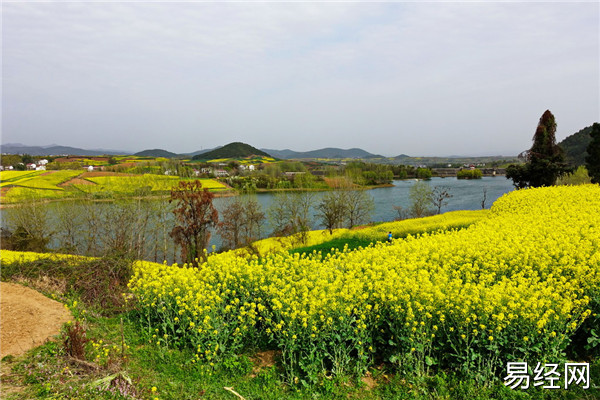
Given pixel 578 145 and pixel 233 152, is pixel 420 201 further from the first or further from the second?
pixel 233 152

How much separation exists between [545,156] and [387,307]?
31.0 m

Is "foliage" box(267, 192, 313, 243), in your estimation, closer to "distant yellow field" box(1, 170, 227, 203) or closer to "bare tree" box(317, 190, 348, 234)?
"bare tree" box(317, 190, 348, 234)

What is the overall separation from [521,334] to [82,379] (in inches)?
239

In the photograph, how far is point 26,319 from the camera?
5891 mm

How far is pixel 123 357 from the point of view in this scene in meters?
4.95

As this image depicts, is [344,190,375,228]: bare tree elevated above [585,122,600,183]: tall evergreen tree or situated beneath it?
situated beneath

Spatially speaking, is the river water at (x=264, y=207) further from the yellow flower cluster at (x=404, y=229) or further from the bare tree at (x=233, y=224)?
the yellow flower cluster at (x=404, y=229)

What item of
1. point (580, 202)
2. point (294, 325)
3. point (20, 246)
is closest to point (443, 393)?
point (294, 325)

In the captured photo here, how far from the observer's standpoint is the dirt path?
523 centimetres

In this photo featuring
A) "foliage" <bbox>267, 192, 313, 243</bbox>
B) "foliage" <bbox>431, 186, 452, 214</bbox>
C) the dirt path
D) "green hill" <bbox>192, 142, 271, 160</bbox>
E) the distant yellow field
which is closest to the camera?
the dirt path

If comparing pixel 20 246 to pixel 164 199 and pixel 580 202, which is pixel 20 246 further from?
pixel 580 202

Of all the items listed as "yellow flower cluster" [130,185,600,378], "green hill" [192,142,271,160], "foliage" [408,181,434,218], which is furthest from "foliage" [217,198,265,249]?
"green hill" [192,142,271,160]
